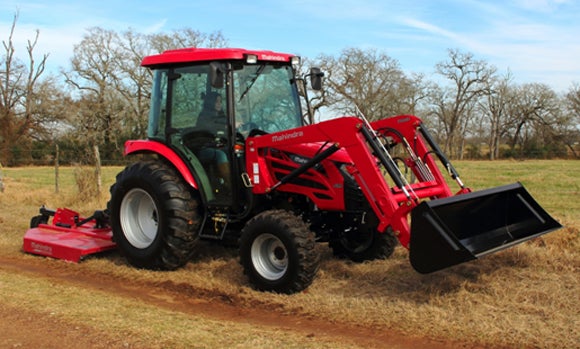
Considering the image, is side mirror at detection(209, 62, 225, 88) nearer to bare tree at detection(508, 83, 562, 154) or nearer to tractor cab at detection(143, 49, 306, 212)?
tractor cab at detection(143, 49, 306, 212)

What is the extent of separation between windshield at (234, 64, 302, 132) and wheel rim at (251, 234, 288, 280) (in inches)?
53.9

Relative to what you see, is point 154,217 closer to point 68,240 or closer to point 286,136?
point 68,240

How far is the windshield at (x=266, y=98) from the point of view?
6.05 metres

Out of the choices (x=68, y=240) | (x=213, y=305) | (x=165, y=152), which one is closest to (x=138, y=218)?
(x=165, y=152)

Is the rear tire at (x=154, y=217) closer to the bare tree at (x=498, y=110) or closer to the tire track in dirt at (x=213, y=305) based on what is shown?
the tire track in dirt at (x=213, y=305)

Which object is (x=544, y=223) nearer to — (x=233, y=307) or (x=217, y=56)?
(x=233, y=307)

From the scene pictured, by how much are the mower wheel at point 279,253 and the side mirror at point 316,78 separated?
6.16 feet

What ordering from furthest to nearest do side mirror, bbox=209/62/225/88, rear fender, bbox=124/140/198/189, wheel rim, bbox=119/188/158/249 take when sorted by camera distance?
wheel rim, bbox=119/188/158/249
rear fender, bbox=124/140/198/189
side mirror, bbox=209/62/225/88

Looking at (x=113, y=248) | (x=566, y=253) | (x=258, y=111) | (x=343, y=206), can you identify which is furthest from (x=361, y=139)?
(x=113, y=248)

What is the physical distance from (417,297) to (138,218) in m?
3.64

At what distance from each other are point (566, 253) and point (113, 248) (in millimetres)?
5437

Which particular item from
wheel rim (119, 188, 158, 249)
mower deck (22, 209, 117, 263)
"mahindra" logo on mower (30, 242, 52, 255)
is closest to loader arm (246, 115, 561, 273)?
wheel rim (119, 188, 158, 249)

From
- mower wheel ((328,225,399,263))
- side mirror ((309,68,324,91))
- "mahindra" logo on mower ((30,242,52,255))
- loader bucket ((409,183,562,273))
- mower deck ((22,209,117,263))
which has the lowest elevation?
"mahindra" logo on mower ((30,242,52,255))

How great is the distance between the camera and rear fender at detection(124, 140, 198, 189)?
20.4ft
